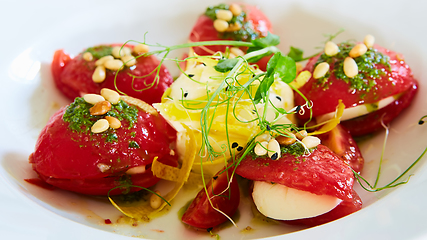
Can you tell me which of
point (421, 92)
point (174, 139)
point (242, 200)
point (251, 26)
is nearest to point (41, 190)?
point (174, 139)

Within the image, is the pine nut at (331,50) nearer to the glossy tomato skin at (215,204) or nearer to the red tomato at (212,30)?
the red tomato at (212,30)

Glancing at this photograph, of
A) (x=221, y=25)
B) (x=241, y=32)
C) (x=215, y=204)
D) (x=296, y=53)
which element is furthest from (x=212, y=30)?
(x=215, y=204)

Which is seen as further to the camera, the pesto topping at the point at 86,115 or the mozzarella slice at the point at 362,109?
the mozzarella slice at the point at 362,109

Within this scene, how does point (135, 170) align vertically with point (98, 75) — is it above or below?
below

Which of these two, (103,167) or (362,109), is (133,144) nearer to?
(103,167)

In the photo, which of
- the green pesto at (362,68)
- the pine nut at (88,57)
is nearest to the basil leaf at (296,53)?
the green pesto at (362,68)

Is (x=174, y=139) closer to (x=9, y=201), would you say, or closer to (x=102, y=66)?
(x=102, y=66)
